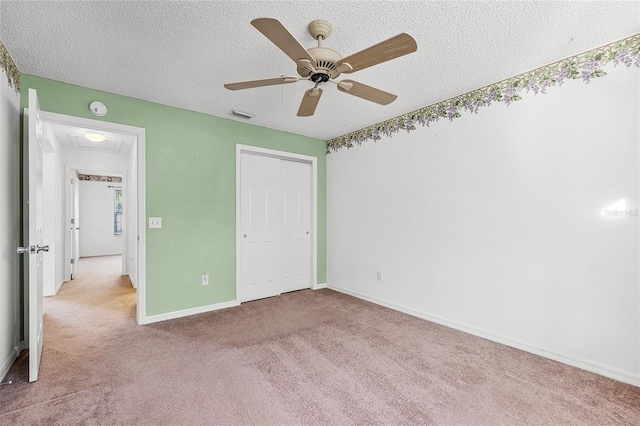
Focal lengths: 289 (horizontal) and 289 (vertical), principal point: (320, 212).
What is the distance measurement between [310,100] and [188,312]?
8.97 ft

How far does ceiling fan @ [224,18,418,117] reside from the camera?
4.63ft

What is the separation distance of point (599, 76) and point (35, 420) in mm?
4311

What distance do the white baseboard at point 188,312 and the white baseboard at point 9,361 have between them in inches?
36.6

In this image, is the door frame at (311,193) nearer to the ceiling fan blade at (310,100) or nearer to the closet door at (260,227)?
the closet door at (260,227)

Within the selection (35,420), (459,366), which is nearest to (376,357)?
(459,366)

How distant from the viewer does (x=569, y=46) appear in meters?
2.10

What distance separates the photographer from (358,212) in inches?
163

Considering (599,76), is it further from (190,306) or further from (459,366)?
(190,306)

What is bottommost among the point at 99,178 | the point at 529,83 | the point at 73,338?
the point at 73,338

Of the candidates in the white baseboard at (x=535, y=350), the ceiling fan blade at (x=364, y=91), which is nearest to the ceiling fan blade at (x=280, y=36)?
the ceiling fan blade at (x=364, y=91)

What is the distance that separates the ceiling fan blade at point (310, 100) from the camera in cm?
203

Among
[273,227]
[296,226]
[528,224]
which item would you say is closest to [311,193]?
[296,226]

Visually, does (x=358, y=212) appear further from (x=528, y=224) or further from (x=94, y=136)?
(x=94, y=136)

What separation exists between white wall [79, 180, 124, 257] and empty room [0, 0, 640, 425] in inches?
201
